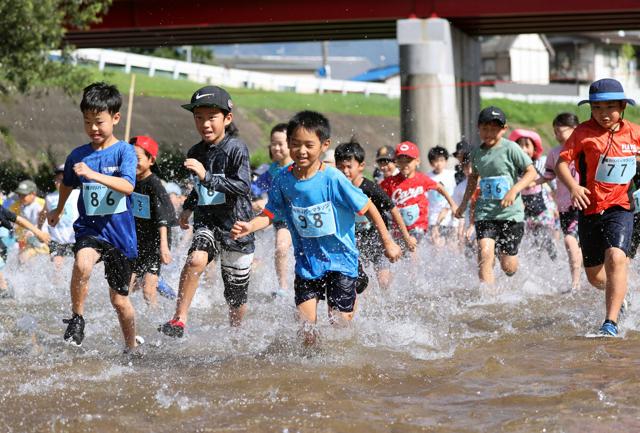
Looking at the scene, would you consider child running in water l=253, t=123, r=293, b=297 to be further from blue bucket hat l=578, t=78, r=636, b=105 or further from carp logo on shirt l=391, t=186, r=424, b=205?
blue bucket hat l=578, t=78, r=636, b=105

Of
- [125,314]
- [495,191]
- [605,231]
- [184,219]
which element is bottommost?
[125,314]

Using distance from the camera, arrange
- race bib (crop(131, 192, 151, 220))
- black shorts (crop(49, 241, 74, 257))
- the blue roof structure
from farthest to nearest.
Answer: the blue roof structure
black shorts (crop(49, 241, 74, 257))
race bib (crop(131, 192, 151, 220))

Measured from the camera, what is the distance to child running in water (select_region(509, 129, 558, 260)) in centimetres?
1264

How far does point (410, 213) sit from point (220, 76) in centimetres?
3963

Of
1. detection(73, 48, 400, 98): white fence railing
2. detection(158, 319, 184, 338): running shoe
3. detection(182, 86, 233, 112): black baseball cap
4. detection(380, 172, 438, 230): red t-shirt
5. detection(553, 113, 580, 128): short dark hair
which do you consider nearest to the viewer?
detection(158, 319, 184, 338): running shoe

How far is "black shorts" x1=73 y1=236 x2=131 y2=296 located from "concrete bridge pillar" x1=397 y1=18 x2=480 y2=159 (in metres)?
19.7

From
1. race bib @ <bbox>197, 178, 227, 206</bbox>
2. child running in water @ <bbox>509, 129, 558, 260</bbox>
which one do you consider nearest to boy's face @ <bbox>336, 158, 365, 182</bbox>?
race bib @ <bbox>197, 178, 227, 206</bbox>

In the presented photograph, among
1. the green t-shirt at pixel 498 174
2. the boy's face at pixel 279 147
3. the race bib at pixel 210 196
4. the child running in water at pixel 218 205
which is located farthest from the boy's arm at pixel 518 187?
the race bib at pixel 210 196

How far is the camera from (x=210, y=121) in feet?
25.0

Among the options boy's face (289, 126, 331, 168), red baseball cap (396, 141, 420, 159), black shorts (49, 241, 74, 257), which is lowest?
black shorts (49, 241, 74, 257)

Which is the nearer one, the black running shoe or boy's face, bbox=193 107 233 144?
the black running shoe

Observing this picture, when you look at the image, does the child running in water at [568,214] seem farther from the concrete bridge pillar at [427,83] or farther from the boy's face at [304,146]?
the concrete bridge pillar at [427,83]

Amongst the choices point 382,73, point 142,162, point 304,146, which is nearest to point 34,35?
point 142,162

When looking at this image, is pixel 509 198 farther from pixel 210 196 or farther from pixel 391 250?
pixel 210 196
